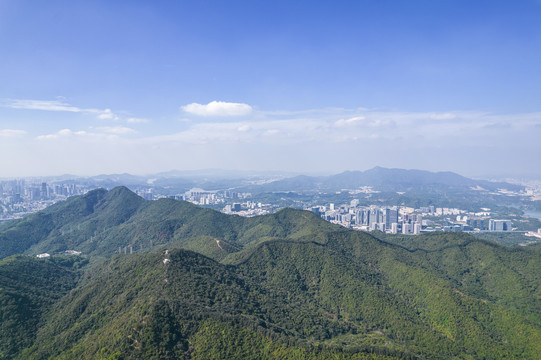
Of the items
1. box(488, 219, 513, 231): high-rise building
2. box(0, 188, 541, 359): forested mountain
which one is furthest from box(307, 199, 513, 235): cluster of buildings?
box(0, 188, 541, 359): forested mountain

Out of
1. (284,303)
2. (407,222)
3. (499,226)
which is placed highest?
(284,303)

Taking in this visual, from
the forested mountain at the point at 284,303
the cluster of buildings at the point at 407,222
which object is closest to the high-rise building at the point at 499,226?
the cluster of buildings at the point at 407,222

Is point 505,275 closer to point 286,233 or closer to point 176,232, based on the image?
point 286,233

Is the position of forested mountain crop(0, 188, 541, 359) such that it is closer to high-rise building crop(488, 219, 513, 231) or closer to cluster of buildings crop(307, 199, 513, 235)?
cluster of buildings crop(307, 199, 513, 235)

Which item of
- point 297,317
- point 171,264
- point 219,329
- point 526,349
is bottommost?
point 526,349

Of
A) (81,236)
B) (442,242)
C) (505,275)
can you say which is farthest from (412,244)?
(81,236)

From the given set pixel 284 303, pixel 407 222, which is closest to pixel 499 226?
pixel 407 222

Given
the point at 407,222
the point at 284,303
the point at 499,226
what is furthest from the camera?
the point at 499,226

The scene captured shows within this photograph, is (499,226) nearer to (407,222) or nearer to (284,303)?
(407,222)
